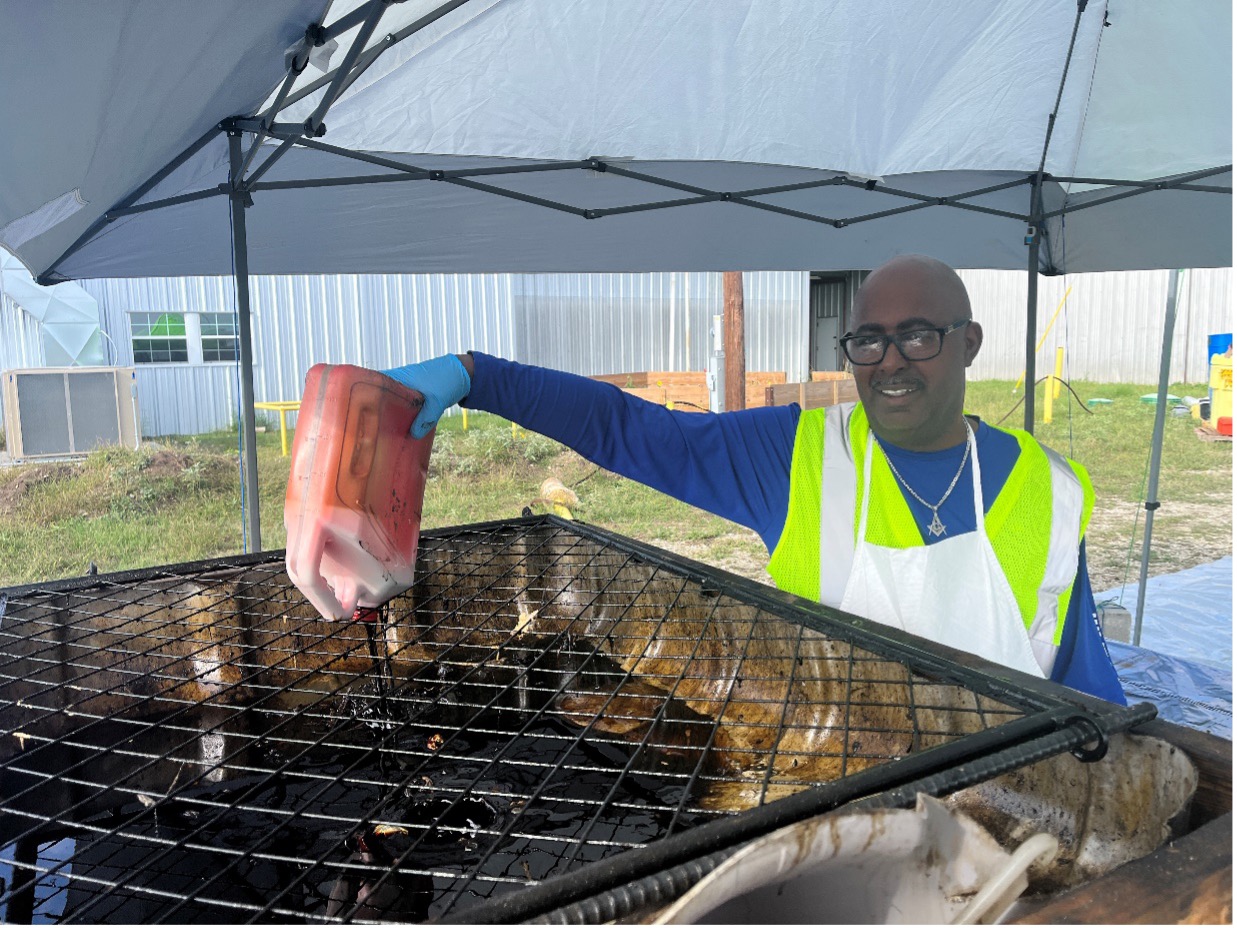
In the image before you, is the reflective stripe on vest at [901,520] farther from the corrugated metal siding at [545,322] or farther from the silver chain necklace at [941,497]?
the corrugated metal siding at [545,322]

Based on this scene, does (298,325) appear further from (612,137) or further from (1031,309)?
(1031,309)

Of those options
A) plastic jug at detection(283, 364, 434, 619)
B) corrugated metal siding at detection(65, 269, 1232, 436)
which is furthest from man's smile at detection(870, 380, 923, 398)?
corrugated metal siding at detection(65, 269, 1232, 436)

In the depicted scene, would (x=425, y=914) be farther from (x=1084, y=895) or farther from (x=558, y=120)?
(x=558, y=120)

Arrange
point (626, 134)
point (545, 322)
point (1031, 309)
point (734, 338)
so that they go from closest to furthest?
point (626, 134) < point (1031, 309) < point (734, 338) < point (545, 322)

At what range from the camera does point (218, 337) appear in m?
10.9

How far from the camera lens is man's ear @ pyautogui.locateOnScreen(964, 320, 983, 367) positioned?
2.14 metres

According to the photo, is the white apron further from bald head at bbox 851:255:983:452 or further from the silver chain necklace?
bald head at bbox 851:255:983:452

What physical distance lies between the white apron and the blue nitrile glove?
44.6 inches

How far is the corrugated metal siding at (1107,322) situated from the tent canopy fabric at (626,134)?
713 centimetres

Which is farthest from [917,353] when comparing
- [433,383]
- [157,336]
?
[157,336]

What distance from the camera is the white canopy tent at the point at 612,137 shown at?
6.88 feet

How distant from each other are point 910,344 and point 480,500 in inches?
310

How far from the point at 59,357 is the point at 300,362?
8.80 feet

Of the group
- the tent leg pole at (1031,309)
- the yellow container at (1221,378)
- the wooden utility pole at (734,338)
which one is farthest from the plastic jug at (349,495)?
the yellow container at (1221,378)
